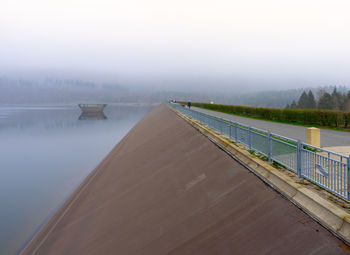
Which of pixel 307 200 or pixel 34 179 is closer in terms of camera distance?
pixel 307 200

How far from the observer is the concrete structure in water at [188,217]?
439cm

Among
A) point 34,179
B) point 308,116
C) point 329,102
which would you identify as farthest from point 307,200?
point 329,102

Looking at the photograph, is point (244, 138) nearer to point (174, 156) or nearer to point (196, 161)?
point (196, 161)

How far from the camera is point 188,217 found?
6.41 m

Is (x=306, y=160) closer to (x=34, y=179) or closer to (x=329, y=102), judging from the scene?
(x=34, y=179)

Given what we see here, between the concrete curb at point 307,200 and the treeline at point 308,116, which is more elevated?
the treeline at point 308,116

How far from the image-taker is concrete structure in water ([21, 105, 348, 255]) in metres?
4.39

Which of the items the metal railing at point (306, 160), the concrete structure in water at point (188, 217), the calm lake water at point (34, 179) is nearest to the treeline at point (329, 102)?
the calm lake water at point (34, 179)

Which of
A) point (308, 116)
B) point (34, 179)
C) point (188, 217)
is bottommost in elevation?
point (34, 179)

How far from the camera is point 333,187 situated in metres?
4.78

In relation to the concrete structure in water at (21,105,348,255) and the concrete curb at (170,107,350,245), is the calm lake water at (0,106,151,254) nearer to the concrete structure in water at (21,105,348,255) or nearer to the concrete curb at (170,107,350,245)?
the concrete structure in water at (21,105,348,255)

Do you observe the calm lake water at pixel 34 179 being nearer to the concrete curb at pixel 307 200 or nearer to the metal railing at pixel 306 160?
the concrete curb at pixel 307 200

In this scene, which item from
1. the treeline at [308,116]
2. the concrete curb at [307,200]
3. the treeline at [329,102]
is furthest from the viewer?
the treeline at [329,102]

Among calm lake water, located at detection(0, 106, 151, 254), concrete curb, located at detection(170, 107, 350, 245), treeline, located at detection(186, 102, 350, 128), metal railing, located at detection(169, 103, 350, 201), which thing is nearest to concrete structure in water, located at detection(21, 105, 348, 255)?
concrete curb, located at detection(170, 107, 350, 245)
